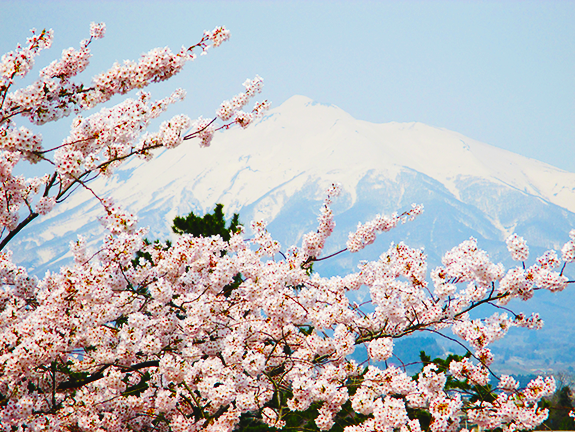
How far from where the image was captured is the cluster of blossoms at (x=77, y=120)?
329 cm

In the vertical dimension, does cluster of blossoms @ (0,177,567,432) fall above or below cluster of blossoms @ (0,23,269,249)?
below

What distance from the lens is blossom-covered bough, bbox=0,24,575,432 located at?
3.70 meters

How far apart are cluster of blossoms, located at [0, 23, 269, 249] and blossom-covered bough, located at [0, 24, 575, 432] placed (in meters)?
0.01

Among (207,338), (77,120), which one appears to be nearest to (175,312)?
(207,338)

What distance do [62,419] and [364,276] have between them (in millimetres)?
3679

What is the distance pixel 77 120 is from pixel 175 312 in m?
1.94

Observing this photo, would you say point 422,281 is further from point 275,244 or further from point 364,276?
point 275,244

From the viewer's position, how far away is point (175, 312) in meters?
4.40

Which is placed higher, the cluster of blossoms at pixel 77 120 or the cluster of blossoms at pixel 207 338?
the cluster of blossoms at pixel 77 120

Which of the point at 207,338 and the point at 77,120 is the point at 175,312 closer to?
the point at 207,338

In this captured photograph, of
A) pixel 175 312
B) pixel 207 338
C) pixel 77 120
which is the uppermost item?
pixel 77 120

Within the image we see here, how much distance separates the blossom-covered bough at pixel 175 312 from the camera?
3.70 m

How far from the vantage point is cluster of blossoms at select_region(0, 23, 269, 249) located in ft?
10.8

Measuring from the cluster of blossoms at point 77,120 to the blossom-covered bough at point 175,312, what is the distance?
0.04ft
